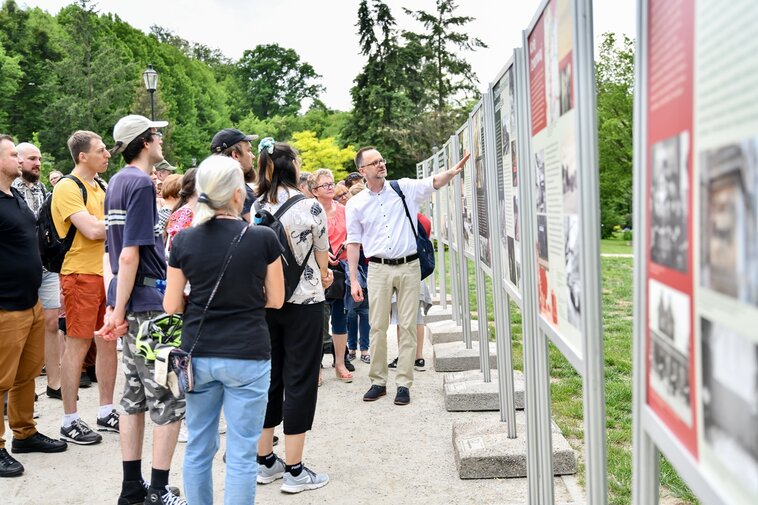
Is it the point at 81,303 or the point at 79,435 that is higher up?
the point at 81,303

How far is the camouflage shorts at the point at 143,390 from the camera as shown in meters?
4.21

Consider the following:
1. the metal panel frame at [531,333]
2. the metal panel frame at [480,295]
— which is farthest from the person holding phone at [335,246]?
the metal panel frame at [531,333]

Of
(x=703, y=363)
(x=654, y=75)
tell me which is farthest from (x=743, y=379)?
(x=654, y=75)

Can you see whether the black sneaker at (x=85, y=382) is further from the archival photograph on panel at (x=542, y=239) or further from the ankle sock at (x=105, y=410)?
the archival photograph on panel at (x=542, y=239)

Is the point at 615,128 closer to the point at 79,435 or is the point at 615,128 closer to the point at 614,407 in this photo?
the point at 614,407

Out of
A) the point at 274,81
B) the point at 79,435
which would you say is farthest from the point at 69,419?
the point at 274,81

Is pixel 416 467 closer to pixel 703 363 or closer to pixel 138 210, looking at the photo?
pixel 138 210

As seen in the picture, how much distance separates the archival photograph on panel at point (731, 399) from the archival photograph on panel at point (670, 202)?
0.18 m

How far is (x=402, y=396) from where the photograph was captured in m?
6.72

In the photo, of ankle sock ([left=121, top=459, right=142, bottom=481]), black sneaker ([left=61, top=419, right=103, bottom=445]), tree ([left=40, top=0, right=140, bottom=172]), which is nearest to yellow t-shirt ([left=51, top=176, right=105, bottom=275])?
black sneaker ([left=61, top=419, right=103, bottom=445])

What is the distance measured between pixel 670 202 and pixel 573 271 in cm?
91

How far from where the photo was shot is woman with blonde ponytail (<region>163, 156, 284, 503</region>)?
11.5 ft

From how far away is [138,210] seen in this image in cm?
422

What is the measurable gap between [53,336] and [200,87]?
74.0 meters
